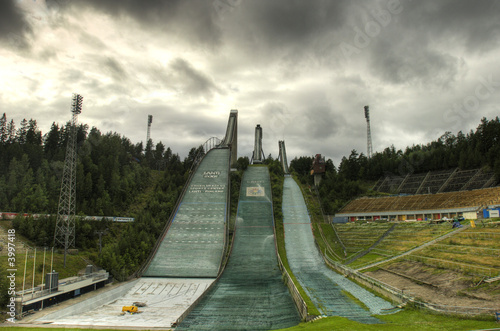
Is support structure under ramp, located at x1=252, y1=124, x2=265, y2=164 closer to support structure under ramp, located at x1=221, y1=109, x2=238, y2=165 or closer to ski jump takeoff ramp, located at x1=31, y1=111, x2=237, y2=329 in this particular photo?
support structure under ramp, located at x1=221, y1=109, x2=238, y2=165

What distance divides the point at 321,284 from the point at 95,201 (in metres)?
26.4

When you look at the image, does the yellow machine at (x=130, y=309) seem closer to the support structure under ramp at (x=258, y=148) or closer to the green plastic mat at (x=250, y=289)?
the green plastic mat at (x=250, y=289)

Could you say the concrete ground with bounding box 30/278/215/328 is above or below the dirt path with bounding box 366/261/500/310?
Answer: below

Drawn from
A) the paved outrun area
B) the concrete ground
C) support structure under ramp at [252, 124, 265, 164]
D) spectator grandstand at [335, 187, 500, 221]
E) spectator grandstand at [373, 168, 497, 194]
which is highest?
support structure under ramp at [252, 124, 265, 164]

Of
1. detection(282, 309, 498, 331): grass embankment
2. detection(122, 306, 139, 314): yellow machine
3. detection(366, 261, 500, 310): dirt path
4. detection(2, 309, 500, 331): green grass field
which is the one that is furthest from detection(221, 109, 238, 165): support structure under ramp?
detection(282, 309, 498, 331): grass embankment

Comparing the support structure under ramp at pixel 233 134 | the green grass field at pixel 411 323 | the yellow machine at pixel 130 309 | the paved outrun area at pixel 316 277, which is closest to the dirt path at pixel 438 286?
the green grass field at pixel 411 323

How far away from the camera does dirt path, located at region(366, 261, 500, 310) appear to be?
13.5 metres

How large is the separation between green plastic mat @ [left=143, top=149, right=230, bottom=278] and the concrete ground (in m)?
1.56

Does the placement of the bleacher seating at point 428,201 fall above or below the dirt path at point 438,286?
above

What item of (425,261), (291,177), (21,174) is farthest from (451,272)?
(21,174)

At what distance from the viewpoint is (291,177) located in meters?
55.2

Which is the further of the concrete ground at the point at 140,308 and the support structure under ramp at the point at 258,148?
the support structure under ramp at the point at 258,148

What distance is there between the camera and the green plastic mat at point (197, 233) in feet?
84.2

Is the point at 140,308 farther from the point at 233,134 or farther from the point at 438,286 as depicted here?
the point at 233,134
